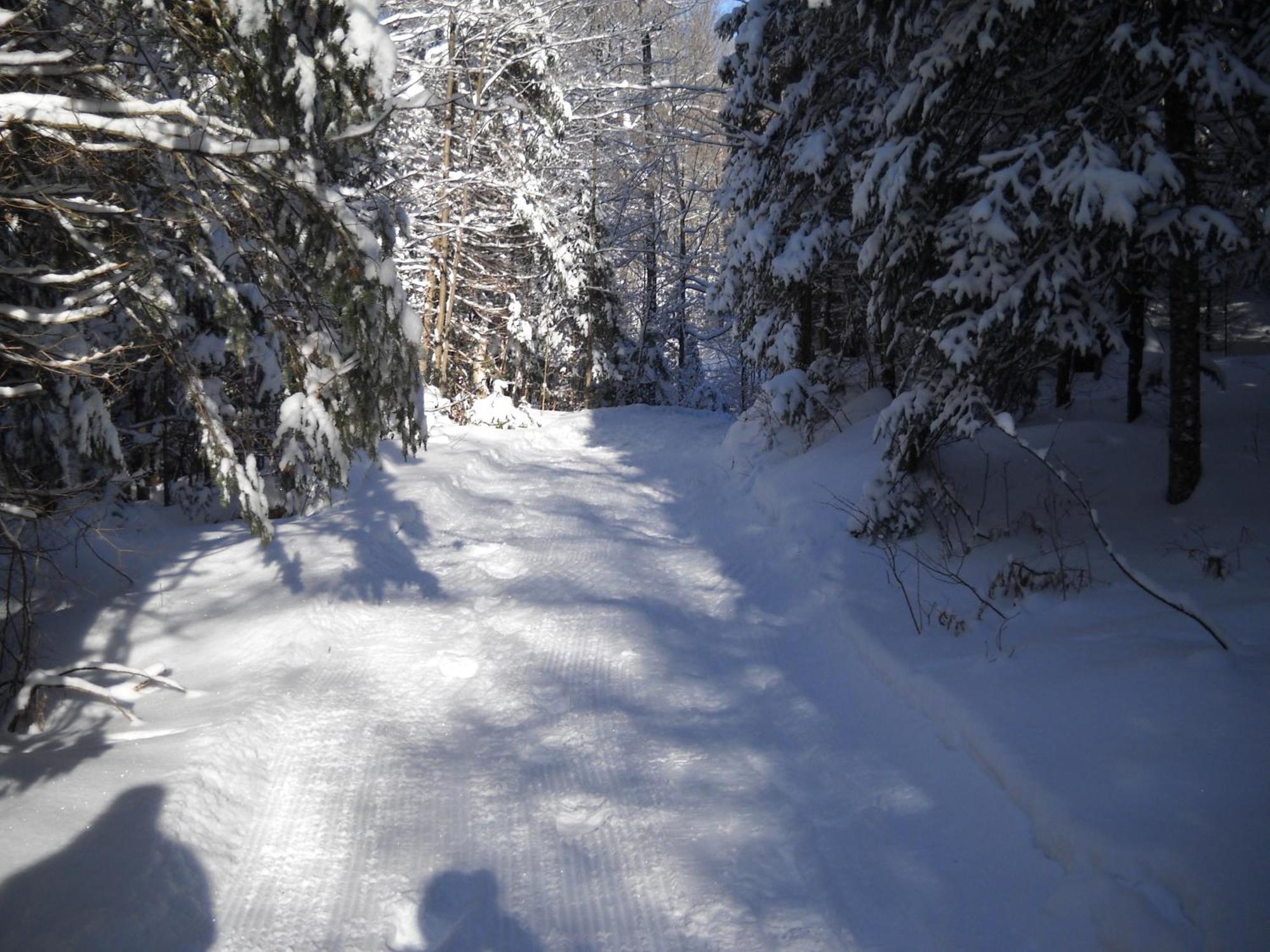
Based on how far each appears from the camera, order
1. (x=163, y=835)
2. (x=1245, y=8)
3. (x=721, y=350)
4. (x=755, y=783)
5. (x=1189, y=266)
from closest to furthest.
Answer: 1. (x=163, y=835)
2. (x=755, y=783)
3. (x=1245, y=8)
4. (x=1189, y=266)
5. (x=721, y=350)

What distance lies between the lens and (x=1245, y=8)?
5250 mm

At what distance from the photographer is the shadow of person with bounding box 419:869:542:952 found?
2.88m

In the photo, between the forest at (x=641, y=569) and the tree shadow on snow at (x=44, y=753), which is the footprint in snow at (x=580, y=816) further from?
the tree shadow on snow at (x=44, y=753)

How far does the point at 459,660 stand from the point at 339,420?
1893 mm

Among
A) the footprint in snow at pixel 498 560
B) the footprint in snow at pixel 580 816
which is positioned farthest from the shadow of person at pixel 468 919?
the footprint in snow at pixel 498 560

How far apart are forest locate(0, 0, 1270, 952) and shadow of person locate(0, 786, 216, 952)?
18 millimetres

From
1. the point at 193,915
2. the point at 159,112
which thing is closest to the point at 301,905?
the point at 193,915

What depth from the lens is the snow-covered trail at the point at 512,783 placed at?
2936 millimetres

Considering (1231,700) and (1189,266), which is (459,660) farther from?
(1189,266)

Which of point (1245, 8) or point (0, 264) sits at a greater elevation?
point (1245, 8)

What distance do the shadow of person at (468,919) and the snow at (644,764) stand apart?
1cm

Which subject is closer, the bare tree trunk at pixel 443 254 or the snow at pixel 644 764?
the snow at pixel 644 764

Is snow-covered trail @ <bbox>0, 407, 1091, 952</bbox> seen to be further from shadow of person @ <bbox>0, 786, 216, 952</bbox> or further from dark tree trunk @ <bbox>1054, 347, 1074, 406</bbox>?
dark tree trunk @ <bbox>1054, 347, 1074, 406</bbox>

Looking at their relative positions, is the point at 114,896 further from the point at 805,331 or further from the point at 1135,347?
the point at 805,331
